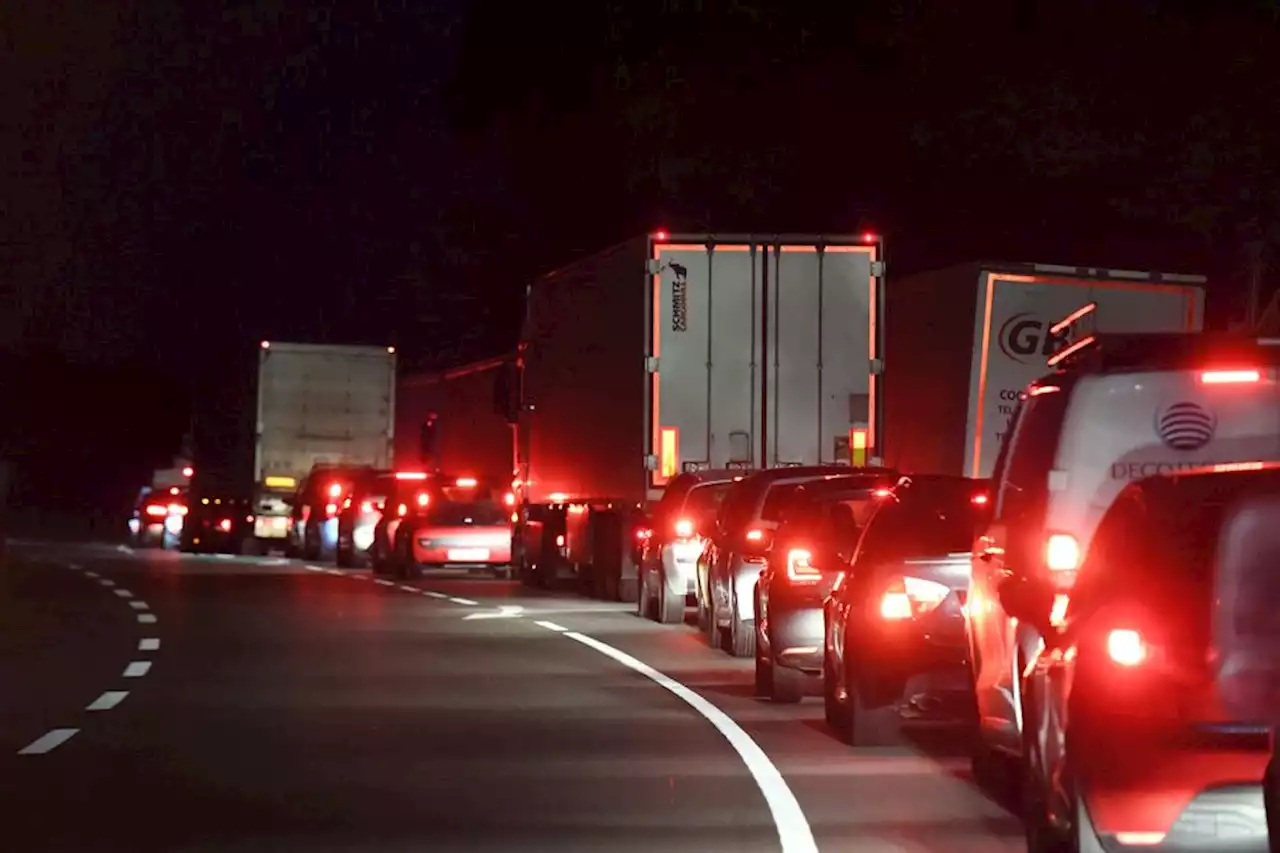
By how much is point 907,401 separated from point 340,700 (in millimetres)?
14379

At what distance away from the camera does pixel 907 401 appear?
3139cm

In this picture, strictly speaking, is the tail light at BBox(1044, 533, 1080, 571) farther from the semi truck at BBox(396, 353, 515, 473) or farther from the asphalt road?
the semi truck at BBox(396, 353, 515, 473)

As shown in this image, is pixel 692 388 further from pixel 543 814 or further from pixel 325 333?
pixel 325 333

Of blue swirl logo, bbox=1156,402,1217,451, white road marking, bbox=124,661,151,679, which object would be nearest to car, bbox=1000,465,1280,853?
blue swirl logo, bbox=1156,402,1217,451

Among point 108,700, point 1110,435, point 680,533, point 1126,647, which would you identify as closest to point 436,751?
point 108,700

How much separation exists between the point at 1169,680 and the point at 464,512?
31131mm

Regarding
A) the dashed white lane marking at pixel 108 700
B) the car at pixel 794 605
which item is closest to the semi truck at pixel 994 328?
the car at pixel 794 605

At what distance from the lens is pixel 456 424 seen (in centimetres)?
4778

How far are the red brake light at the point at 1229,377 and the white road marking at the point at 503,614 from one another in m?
17.2

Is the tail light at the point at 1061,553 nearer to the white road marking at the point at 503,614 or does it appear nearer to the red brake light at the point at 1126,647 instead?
the red brake light at the point at 1126,647

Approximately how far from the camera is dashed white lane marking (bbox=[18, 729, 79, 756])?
48.3ft

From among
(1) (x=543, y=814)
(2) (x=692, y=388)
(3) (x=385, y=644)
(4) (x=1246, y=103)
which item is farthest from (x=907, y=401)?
(1) (x=543, y=814)

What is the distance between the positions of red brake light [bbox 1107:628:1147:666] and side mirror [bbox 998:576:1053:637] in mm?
1134

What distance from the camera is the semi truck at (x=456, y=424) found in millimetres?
42969
